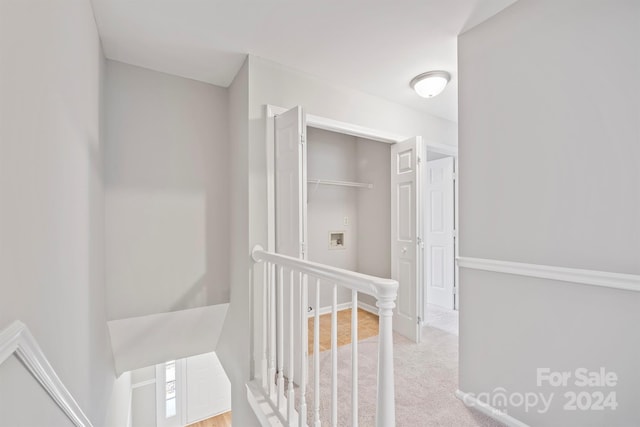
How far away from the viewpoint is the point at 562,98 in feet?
4.60

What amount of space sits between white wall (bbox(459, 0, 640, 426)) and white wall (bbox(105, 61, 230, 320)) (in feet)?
6.90

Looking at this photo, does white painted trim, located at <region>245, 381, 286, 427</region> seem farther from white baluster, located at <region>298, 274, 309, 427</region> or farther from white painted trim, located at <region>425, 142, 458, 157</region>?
white painted trim, located at <region>425, 142, 458, 157</region>

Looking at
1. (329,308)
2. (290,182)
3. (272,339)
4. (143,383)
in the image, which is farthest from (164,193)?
(143,383)

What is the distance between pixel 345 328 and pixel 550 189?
236 centimetres

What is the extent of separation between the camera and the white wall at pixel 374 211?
11.6 ft

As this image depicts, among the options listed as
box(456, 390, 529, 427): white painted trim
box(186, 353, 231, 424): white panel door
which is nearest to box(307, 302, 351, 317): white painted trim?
box(456, 390, 529, 427): white painted trim

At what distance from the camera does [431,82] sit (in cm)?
236

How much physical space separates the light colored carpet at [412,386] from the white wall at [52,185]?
141 cm

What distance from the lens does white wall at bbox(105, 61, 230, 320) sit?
228 cm

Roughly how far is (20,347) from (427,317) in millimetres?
3666

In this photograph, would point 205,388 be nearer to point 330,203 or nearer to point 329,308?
point 329,308

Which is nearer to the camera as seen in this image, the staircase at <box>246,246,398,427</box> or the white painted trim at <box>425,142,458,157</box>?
the staircase at <box>246,246,398,427</box>

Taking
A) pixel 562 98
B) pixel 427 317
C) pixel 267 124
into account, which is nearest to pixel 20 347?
pixel 267 124

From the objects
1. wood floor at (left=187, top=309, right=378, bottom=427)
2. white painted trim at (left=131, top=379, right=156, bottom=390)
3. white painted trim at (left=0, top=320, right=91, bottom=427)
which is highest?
white painted trim at (left=0, top=320, right=91, bottom=427)
